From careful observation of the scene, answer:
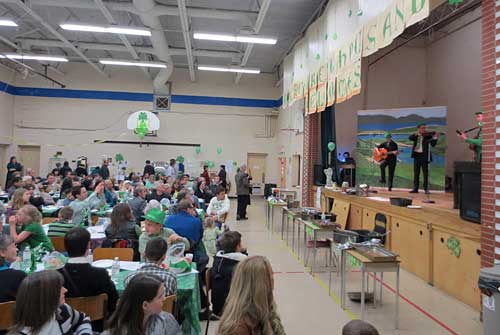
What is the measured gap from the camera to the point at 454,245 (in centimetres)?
489

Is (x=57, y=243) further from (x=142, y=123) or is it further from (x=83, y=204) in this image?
(x=142, y=123)

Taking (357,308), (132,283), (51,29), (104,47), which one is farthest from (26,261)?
(104,47)

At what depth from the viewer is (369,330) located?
1.57 meters

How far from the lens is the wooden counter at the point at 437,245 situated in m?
4.55

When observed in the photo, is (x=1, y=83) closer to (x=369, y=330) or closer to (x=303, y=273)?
(x=303, y=273)

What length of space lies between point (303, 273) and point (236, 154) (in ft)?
38.3

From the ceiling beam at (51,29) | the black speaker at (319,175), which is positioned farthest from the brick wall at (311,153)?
the ceiling beam at (51,29)

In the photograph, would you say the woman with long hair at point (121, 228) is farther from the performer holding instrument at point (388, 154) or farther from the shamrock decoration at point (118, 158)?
the shamrock decoration at point (118, 158)

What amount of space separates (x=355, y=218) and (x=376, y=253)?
14.7ft

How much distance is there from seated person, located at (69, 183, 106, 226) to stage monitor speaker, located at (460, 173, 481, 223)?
546 cm

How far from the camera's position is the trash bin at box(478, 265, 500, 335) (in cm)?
286

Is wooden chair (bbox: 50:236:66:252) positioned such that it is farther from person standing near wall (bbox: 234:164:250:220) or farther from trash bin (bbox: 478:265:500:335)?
person standing near wall (bbox: 234:164:250:220)

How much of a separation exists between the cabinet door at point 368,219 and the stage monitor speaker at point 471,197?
2.54 m

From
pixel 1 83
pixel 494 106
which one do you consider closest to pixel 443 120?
pixel 494 106
